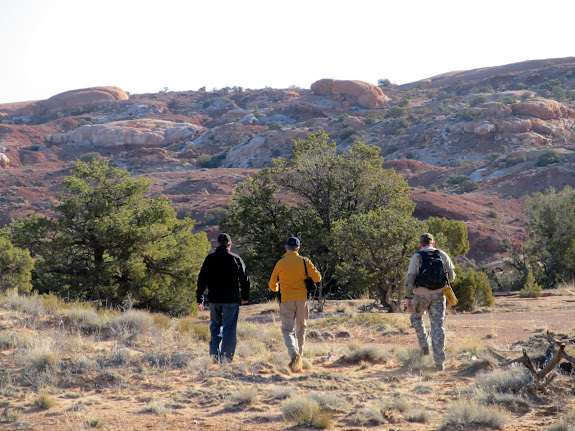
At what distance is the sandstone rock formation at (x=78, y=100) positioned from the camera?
3900 inches

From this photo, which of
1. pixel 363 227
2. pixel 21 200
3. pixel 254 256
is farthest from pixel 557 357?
pixel 21 200

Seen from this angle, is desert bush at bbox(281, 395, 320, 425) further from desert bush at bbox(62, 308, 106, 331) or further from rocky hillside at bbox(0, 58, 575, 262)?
rocky hillside at bbox(0, 58, 575, 262)

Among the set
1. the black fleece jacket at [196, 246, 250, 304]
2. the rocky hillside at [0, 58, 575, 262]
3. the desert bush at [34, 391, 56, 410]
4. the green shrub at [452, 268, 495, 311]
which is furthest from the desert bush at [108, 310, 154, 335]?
the rocky hillside at [0, 58, 575, 262]

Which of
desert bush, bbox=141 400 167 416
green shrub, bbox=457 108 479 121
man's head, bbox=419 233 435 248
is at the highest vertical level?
green shrub, bbox=457 108 479 121

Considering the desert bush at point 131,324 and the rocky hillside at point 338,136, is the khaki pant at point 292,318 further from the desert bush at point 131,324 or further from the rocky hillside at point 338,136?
the rocky hillside at point 338,136

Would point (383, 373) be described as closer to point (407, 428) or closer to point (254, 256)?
point (407, 428)

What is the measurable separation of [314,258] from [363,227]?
415 cm

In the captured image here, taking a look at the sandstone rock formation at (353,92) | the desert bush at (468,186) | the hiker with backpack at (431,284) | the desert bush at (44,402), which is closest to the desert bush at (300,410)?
the hiker with backpack at (431,284)

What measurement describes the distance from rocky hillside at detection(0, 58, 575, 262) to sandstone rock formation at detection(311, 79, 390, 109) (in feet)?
0.49

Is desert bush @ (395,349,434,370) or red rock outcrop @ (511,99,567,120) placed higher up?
red rock outcrop @ (511,99,567,120)

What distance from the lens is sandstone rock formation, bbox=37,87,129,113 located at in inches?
3900

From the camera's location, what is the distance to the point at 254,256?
2166 cm

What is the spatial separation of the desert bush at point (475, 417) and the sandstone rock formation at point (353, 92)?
264ft

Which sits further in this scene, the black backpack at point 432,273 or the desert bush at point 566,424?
the black backpack at point 432,273
